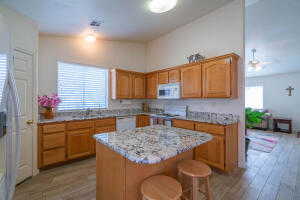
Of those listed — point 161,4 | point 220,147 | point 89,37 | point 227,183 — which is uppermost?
Answer: point 89,37

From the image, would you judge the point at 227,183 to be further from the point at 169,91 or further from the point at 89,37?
the point at 89,37

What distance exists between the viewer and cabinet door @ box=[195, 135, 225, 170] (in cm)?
243

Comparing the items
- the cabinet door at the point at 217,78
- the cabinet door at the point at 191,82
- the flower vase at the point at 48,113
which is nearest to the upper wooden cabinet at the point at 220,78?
the cabinet door at the point at 217,78

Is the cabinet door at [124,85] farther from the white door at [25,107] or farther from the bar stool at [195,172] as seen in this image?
the bar stool at [195,172]

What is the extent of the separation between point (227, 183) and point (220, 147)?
0.53 m

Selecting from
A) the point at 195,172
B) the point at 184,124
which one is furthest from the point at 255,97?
the point at 195,172

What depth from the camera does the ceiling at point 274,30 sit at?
2582 mm

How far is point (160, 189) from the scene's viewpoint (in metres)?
1.15

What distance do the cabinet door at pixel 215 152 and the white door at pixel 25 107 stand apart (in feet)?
9.87

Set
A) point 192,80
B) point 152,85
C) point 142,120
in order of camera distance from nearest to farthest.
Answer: point 192,80 < point 142,120 < point 152,85

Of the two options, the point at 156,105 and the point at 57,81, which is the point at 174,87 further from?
the point at 57,81

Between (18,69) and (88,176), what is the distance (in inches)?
79.7

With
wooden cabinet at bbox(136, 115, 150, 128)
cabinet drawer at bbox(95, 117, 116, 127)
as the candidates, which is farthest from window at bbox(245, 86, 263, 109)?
cabinet drawer at bbox(95, 117, 116, 127)

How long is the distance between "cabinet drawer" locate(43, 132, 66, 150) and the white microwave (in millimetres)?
2386
